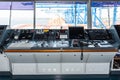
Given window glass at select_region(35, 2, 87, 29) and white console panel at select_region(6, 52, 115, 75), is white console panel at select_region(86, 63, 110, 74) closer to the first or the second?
white console panel at select_region(6, 52, 115, 75)

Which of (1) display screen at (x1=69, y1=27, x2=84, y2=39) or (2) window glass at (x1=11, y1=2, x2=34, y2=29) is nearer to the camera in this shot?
(1) display screen at (x1=69, y1=27, x2=84, y2=39)

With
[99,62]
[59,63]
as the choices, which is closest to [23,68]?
[59,63]

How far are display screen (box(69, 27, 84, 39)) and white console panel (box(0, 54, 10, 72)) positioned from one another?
1.52m

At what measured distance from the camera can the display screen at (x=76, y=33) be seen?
5.65 metres

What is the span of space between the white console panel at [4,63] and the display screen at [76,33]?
1523mm

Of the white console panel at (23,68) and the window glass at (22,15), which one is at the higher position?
the window glass at (22,15)

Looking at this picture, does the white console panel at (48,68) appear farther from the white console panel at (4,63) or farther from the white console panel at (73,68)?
the white console panel at (4,63)

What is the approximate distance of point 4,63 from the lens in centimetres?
525

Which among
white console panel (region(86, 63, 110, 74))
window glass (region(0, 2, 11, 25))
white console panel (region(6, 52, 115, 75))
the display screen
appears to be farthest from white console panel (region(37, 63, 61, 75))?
window glass (region(0, 2, 11, 25))

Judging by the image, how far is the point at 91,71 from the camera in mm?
5266

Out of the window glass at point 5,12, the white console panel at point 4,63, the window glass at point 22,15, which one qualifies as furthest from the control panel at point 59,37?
the window glass at point 5,12

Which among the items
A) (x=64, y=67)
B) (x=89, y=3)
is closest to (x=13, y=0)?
(x=89, y=3)

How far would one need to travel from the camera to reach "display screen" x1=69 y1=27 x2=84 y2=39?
565cm

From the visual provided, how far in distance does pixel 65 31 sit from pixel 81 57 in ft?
3.47
